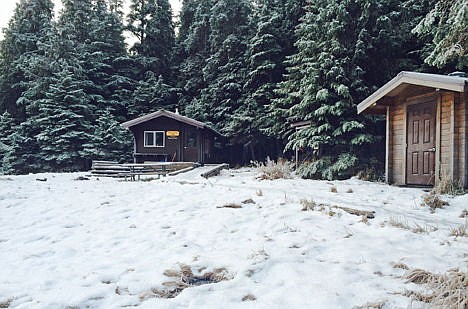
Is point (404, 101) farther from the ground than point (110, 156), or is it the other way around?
point (404, 101)

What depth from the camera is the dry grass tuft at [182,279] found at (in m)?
2.64

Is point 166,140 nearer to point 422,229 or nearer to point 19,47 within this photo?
point 19,47

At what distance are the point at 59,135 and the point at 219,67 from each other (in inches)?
531

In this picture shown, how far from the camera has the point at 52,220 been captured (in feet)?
16.8

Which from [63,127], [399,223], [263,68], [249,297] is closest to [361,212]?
[399,223]

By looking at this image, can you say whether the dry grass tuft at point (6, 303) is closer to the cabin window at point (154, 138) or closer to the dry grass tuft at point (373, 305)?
the dry grass tuft at point (373, 305)

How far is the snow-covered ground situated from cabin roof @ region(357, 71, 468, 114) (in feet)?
7.99

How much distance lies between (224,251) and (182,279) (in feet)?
2.42

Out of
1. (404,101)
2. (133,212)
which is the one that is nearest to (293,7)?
(404,101)

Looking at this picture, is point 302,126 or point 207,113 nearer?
point 302,126

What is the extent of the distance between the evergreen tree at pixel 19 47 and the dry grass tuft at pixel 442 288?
106 ft

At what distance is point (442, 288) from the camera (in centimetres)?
230

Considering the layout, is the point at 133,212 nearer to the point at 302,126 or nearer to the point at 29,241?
the point at 29,241

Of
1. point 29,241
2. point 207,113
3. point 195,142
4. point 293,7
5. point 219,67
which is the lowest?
point 29,241
